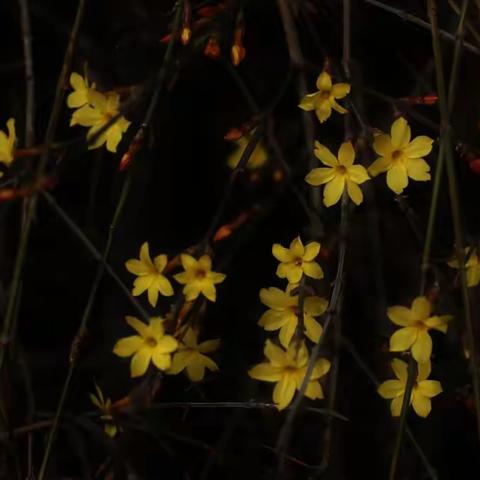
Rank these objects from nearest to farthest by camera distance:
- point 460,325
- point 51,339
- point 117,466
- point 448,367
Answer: point 117,466, point 460,325, point 448,367, point 51,339

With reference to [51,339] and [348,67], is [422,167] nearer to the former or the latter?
[348,67]

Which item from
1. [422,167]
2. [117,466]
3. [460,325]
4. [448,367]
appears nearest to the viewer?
[117,466]

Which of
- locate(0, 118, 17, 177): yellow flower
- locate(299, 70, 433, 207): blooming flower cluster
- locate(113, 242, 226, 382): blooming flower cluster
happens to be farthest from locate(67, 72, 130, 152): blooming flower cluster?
locate(299, 70, 433, 207): blooming flower cluster

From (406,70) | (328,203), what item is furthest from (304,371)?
(406,70)

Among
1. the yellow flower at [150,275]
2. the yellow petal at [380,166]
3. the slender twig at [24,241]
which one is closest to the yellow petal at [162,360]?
the yellow flower at [150,275]

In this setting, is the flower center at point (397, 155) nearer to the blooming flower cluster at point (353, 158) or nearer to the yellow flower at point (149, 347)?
the blooming flower cluster at point (353, 158)

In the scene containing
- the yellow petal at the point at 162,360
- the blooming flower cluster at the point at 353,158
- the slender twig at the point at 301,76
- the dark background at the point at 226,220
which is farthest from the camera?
the dark background at the point at 226,220

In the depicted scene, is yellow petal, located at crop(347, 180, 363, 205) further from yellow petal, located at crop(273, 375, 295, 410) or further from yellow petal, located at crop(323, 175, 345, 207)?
yellow petal, located at crop(273, 375, 295, 410)
